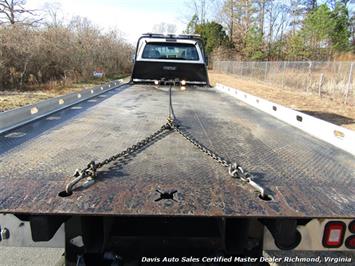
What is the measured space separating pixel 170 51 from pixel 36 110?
4333 mm

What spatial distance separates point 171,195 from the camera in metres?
A: 1.58

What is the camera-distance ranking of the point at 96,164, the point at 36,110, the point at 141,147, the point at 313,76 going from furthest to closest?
the point at 313,76, the point at 36,110, the point at 141,147, the point at 96,164

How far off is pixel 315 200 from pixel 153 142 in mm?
1259

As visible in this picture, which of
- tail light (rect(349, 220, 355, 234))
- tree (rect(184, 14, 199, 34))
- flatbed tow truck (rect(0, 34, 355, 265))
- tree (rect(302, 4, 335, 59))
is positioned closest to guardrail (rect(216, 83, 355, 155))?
flatbed tow truck (rect(0, 34, 355, 265))

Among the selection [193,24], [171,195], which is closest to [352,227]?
[171,195]

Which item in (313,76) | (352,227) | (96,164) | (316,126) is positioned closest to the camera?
(352,227)

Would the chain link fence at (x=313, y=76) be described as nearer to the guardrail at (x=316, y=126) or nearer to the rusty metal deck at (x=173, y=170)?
the guardrail at (x=316, y=126)

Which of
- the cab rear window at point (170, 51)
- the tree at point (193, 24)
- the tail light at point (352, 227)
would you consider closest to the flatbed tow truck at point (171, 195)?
the tail light at point (352, 227)

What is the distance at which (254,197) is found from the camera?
62.5 inches

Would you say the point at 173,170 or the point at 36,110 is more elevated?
the point at 36,110

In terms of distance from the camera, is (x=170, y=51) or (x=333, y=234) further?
(x=170, y=51)

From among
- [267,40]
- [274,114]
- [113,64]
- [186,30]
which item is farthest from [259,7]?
[274,114]

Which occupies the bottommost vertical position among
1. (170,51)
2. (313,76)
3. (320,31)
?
(313,76)

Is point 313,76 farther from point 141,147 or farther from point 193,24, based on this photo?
point 193,24
